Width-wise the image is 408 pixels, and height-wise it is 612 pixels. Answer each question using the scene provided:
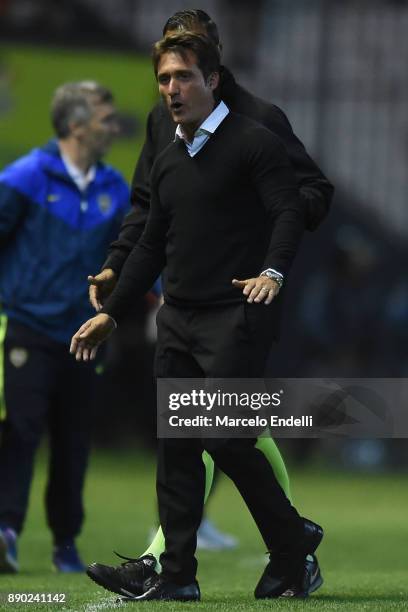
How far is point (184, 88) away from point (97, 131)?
257cm

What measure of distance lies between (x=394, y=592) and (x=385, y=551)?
2.90m

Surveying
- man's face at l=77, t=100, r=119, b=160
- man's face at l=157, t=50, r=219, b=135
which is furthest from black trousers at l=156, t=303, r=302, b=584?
man's face at l=77, t=100, r=119, b=160

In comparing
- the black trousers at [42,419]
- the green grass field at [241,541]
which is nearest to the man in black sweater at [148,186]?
the green grass field at [241,541]

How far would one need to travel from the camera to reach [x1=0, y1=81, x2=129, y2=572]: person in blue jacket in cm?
824

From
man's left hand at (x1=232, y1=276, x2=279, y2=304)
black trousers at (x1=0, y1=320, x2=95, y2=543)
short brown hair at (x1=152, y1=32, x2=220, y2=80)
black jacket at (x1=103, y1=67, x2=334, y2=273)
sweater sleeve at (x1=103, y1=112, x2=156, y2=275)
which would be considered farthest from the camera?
black trousers at (x1=0, y1=320, x2=95, y2=543)

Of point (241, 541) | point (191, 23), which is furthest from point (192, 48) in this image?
point (241, 541)

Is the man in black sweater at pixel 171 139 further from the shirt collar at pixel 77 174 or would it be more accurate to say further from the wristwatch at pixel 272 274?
the shirt collar at pixel 77 174

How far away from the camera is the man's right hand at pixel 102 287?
6.38m

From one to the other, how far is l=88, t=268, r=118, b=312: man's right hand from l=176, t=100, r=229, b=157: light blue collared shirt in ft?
2.12

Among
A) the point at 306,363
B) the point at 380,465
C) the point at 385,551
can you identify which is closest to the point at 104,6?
the point at 306,363

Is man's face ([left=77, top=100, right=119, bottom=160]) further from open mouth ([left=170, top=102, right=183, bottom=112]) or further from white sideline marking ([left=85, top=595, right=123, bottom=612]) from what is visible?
white sideline marking ([left=85, top=595, right=123, bottom=612])

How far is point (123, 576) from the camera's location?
6051mm

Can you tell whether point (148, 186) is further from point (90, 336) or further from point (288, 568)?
point (288, 568)

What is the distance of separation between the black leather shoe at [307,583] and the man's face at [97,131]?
115 inches
